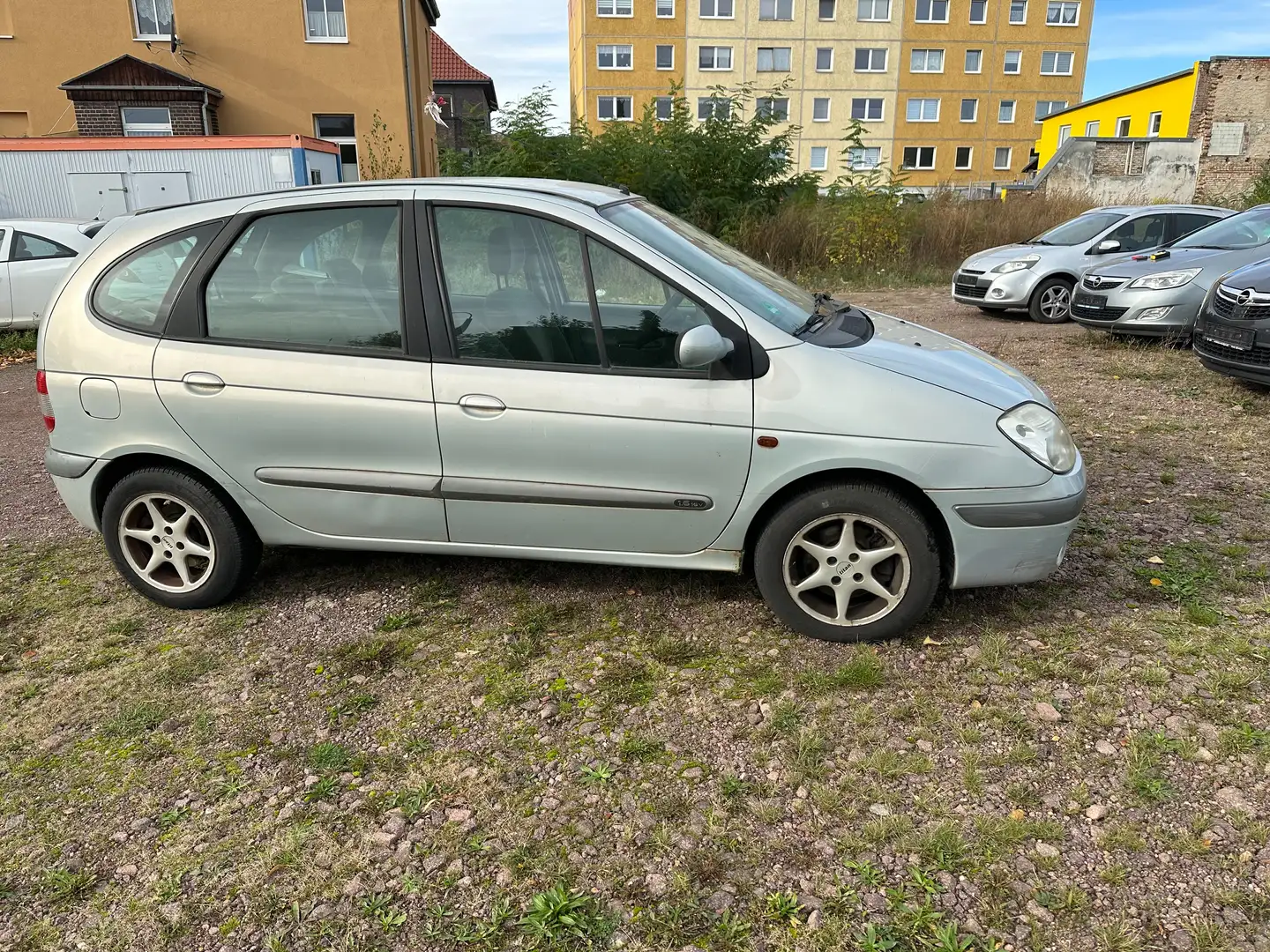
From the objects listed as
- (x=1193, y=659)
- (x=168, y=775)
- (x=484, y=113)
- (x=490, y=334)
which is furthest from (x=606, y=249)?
(x=484, y=113)

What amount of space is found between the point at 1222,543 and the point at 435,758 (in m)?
4.04

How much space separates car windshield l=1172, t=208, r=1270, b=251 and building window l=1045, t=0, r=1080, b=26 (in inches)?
2128

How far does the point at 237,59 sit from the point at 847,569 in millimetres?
27126

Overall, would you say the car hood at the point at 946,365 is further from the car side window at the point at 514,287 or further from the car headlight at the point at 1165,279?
the car headlight at the point at 1165,279

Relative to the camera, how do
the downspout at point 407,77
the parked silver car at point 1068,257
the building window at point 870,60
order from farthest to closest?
the building window at point 870,60
the downspout at point 407,77
the parked silver car at point 1068,257

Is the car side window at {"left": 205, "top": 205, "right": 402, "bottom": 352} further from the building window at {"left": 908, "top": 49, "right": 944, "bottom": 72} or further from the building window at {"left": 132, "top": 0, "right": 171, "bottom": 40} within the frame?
the building window at {"left": 908, "top": 49, "right": 944, "bottom": 72}

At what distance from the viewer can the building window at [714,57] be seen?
182ft

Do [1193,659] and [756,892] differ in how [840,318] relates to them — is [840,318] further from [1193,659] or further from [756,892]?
[756,892]

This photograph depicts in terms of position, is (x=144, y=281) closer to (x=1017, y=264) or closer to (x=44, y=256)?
(x=44, y=256)

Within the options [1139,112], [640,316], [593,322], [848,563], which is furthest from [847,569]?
[1139,112]

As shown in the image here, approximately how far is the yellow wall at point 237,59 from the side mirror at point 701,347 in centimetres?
2506

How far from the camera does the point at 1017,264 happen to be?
12.8 metres

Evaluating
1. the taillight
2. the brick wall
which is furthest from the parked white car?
the brick wall

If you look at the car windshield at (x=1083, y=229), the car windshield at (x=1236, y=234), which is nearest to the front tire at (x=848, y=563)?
the car windshield at (x=1236, y=234)
